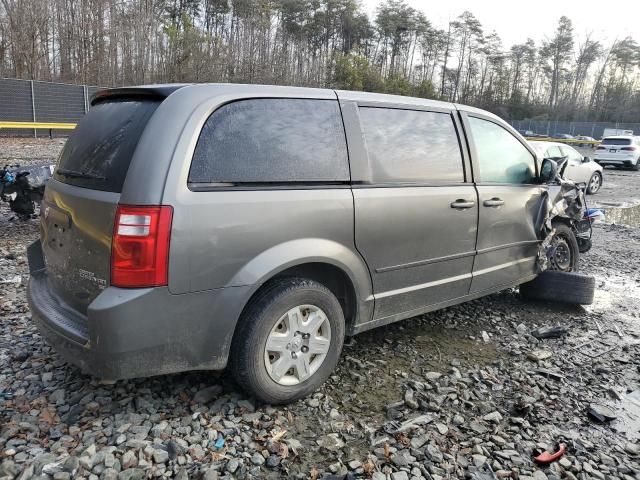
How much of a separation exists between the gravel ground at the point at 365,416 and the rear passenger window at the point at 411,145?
52.8 inches

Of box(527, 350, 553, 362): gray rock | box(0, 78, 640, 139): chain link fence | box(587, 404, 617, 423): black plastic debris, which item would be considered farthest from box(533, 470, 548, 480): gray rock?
box(0, 78, 640, 139): chain link fence

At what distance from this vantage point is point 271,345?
2.91 meters

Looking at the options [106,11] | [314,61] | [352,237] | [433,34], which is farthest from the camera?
[433,34]

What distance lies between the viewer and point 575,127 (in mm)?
57031

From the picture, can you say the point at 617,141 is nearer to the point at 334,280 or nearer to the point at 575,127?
the point at 334,280

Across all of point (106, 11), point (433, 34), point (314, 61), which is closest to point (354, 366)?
point (106, 11)

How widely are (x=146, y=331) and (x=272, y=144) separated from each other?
4.00 ft

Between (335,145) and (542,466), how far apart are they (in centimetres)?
212

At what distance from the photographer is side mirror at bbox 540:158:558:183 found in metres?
4.59

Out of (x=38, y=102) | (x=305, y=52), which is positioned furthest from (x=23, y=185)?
(x=305, y=52)

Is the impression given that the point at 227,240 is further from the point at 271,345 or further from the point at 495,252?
the point at 495,252

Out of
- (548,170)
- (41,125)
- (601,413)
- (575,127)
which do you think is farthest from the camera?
(575,127)

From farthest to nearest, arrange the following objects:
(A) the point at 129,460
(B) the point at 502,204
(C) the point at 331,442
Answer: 1. (B) the point at 502,204
2. (C) the point at 331,442
3. (A) the point at 129,460

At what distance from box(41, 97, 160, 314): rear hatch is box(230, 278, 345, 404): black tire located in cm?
78
